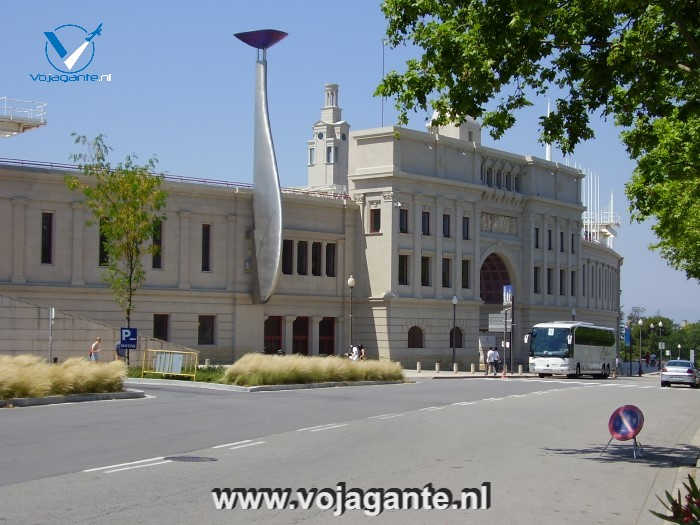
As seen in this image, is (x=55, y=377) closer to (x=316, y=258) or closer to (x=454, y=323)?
(x=316, y=258)

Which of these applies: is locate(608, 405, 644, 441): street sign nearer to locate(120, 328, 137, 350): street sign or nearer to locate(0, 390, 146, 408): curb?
locate(0, 390, 146, 408): curb

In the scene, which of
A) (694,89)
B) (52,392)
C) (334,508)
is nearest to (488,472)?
(334,508)

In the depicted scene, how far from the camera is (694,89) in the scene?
18672 millimetres

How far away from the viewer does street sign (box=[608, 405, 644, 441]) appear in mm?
16078

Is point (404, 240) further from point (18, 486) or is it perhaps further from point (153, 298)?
point (18, 486)

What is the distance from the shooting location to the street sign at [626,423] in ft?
52.7

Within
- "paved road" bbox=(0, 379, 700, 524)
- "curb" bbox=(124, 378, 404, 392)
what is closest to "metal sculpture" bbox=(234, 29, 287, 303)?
"curb" bbox=(124, 378, 404, 392)

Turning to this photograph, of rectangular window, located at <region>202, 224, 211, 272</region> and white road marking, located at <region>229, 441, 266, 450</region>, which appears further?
rectangular window, located at <region>202, 224, 211, 272</region>

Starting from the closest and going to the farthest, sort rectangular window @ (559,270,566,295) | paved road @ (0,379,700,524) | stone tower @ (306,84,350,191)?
paved road @ (0,379,700,524), rectangular window @ (559,270,566,295), stone tower @ (306,84,350,191)

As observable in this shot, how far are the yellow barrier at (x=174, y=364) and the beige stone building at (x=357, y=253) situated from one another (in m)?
13.8

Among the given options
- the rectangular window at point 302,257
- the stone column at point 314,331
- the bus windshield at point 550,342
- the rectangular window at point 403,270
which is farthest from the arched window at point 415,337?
the bus windshield at point 550,342

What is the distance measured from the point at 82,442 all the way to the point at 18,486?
16.3 ft

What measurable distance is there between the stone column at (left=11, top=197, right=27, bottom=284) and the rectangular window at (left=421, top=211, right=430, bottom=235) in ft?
87.8

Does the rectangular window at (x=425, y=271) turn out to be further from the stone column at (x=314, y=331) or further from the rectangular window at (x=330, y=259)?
the stone column at (x=314, y=331)
